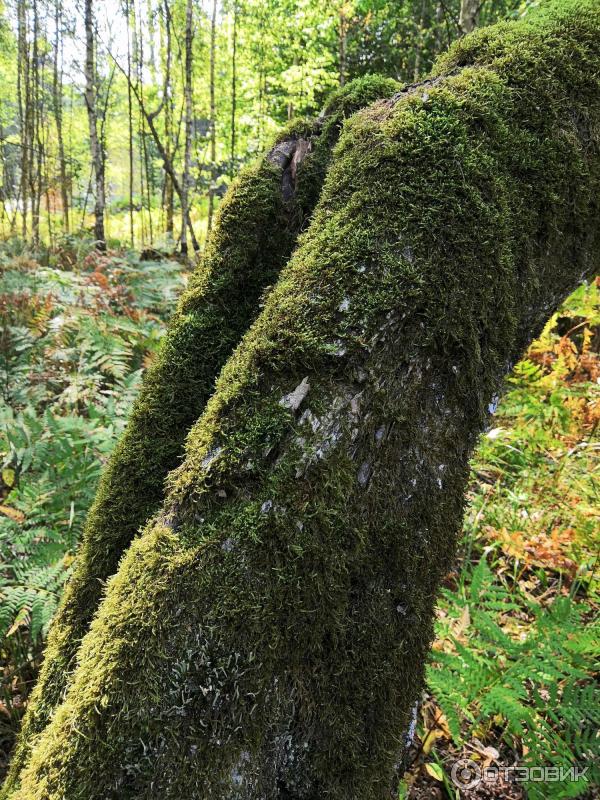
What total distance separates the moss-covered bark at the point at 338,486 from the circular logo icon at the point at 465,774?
1.09m

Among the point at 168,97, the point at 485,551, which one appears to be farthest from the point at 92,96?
the point at 485,551

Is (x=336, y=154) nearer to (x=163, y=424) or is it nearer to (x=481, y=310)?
(x=481, y=310)

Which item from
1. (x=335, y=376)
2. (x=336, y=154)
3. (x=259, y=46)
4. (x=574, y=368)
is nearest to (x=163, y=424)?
(x=335, y=376)

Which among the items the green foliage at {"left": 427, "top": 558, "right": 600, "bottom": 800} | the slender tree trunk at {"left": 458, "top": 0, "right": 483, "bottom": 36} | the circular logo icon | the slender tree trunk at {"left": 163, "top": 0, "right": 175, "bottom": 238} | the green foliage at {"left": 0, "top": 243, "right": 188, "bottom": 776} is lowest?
the circular logo icon

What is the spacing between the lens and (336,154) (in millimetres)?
1384

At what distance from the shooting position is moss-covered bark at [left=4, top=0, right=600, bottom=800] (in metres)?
1.06

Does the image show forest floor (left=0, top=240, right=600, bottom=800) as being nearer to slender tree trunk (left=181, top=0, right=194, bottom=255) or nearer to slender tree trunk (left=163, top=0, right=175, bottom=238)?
slender tree trunk (left=181, top=0, right=194, bottom=255)

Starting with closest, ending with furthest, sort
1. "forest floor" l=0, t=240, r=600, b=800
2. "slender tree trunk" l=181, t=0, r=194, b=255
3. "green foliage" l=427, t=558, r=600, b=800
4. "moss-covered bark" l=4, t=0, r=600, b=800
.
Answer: "moss-covered bark" l=4, t=0, r=600, b=800 → "green foliage" l=427, t=558, r=600, b=800 → "forest floor" l=0, t=240, r=600, b=800 → "slender tree trunk" l=181, t=0, r=194, b=255

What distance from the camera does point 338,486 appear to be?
3.66 ft

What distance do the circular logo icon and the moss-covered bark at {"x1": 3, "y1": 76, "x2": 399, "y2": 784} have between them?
1.72 m

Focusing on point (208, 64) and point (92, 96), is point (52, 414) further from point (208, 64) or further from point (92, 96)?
point (208, 64)

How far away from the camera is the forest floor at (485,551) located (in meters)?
1.96

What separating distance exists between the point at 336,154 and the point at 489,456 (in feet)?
10.3

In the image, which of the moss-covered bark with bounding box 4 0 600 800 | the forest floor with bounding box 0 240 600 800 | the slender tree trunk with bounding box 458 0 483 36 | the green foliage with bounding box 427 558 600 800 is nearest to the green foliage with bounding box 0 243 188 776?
the forest floor with bounding box 0 240 600 800
